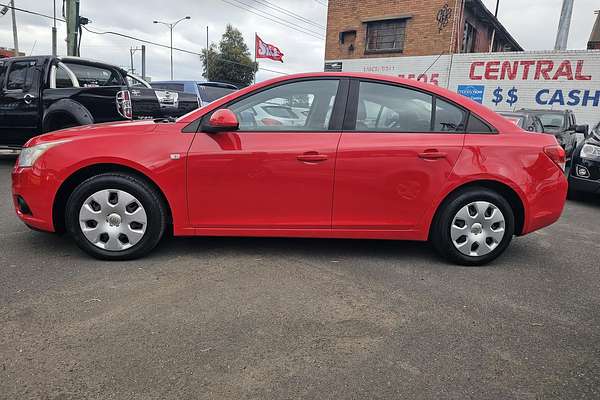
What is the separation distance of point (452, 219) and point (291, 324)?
1728 millimetres

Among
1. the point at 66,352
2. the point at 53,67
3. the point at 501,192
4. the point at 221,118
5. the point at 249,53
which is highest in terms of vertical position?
the point at 249,53

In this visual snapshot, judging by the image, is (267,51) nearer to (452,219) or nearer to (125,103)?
(125,103)

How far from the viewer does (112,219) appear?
135 inches

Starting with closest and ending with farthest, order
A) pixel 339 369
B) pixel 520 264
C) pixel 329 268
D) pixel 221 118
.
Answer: pixel 339 369, pixel 221 118, pixel 329 268, pixel 520 264

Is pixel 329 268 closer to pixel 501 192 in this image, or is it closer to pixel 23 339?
pixel 501 192

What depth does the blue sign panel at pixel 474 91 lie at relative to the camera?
15773mm

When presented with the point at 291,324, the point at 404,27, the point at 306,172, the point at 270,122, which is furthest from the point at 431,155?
the point at 404,27

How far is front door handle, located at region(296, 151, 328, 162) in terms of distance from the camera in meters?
3.41

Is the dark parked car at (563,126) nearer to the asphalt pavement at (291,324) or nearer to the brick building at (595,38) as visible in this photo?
the asphalt pavement at (291,324)

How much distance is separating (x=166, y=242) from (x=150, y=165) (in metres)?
0.93

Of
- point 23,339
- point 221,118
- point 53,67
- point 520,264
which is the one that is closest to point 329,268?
point 221,118

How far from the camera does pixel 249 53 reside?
4456 cm

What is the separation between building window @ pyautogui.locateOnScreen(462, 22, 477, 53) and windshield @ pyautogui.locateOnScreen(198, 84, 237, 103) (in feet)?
40.6

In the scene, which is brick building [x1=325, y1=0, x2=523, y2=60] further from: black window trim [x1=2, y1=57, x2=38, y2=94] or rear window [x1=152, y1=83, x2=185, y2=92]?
black window trim [x1=2, y1=57, x2=38, y2=94]
